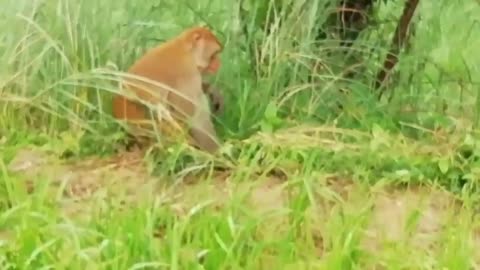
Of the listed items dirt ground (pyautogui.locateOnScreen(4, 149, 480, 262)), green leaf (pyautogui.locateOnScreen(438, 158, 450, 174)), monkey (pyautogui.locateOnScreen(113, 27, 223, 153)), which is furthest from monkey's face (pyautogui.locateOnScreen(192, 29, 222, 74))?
green leaf (pyautogui.locateOnScreen(438, 158, 450, 174))

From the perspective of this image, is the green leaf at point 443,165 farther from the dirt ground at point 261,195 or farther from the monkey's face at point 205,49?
the monkey's face at point 205,49

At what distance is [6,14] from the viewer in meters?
5.96

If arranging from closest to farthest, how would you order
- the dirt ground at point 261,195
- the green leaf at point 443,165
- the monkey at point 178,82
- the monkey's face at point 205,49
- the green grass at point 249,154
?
the green grass at point 249,154
the dirt ground at point 261,195
the green leaf at point 443,165
the monkey at point 178,82
the monkey's face at point 205,49

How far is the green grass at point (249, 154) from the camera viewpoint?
4.07 meters

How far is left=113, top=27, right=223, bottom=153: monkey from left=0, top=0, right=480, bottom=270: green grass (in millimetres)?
115

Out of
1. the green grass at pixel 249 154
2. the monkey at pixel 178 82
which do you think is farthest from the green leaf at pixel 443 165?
the monkey at pixel 178 82

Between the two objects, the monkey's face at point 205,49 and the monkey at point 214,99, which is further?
the monkey at point 214,99

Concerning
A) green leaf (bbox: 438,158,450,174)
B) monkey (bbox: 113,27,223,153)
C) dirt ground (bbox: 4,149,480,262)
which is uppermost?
monkey (bbox: 113,27,223,153)

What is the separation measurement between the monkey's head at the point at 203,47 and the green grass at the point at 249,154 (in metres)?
0.22

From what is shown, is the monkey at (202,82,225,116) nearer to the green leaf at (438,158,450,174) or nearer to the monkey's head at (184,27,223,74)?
the monkey's head at (184,27,223,74)

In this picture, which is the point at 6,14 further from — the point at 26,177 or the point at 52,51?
the point at 26,177

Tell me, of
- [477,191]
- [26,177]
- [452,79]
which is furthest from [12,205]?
[452,79]

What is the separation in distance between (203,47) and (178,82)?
17 centimetres

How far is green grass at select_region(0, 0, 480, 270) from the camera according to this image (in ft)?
13.4
